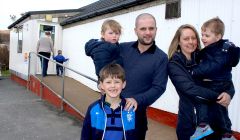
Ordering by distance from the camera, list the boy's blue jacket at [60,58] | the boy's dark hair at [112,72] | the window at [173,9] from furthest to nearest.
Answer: the boy's blue jacket at [60,58] → the window at [173,9] → the boy's dark hair at [112,72]

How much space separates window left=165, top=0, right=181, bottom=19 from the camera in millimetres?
6117

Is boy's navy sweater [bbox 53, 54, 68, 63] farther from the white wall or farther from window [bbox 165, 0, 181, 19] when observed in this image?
window [bbox 165, 0, 181, 19]

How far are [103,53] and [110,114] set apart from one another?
52 centimetres

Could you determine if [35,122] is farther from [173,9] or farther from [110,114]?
[110,114]

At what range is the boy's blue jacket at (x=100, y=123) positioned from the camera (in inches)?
103

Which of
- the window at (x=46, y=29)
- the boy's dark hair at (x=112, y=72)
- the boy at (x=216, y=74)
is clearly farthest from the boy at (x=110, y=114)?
the window at (x=46, y=29)

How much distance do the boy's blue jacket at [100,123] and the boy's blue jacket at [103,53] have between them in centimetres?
31

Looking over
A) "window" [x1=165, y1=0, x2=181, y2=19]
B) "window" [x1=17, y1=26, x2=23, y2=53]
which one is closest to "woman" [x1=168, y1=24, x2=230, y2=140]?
"window" [x1=165, y1=0, x2=181, y2=19]

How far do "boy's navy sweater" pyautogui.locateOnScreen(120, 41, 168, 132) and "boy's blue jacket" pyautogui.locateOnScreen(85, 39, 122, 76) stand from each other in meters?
0.13

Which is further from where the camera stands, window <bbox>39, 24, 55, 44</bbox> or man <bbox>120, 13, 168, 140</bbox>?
window <bbox>39, 24, 55, 44</bbox>

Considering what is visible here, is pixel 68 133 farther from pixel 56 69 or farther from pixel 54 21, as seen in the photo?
pixel 54 21

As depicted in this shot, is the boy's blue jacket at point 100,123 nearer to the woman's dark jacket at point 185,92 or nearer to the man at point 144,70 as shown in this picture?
the man at point 144,70

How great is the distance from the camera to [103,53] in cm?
280

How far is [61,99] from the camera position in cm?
838
